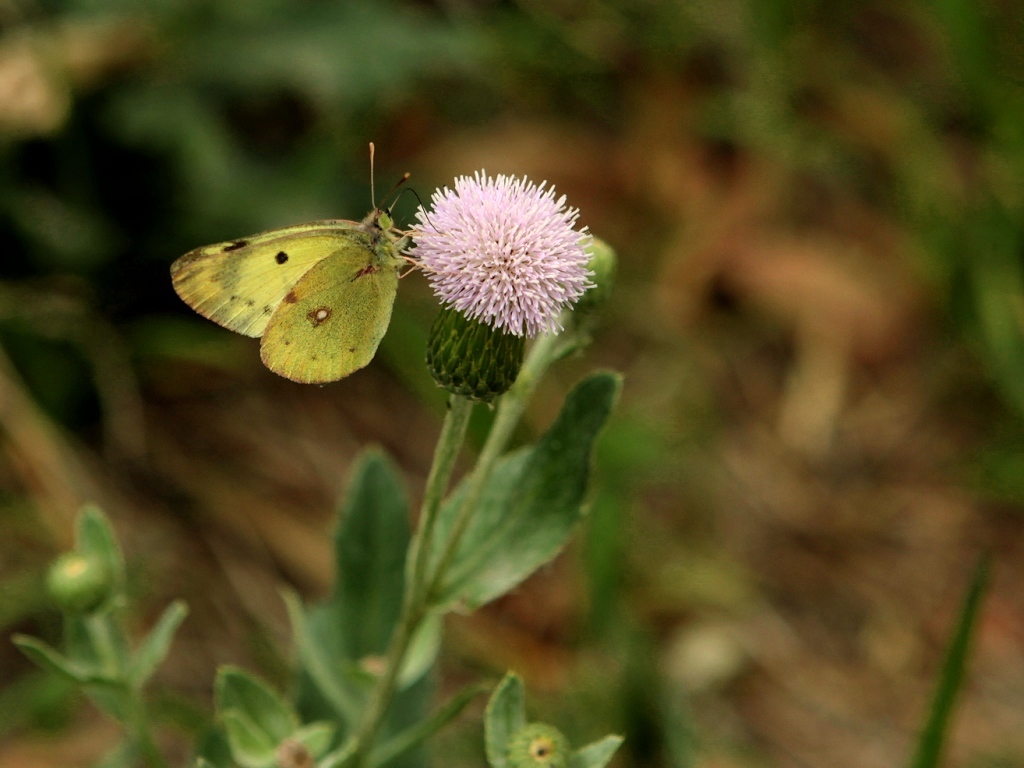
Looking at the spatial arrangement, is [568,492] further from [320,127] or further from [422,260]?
[320,127]

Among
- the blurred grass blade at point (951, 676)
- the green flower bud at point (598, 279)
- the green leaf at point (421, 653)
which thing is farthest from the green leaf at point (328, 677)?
the blurred grass blade at point (951, 676)

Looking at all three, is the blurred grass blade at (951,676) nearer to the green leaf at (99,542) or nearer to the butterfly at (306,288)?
the butterfly at (306,288)

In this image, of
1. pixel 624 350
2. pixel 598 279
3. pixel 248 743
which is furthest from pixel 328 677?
pixel 624 350

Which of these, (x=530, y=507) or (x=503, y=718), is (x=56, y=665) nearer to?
(x=503, y=718)

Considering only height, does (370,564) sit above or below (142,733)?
above

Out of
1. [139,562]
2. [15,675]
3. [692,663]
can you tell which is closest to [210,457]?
[139,562]

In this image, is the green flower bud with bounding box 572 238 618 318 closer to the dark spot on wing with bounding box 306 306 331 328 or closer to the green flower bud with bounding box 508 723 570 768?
the dark spot on wing with bounding box 306 306 331 328
